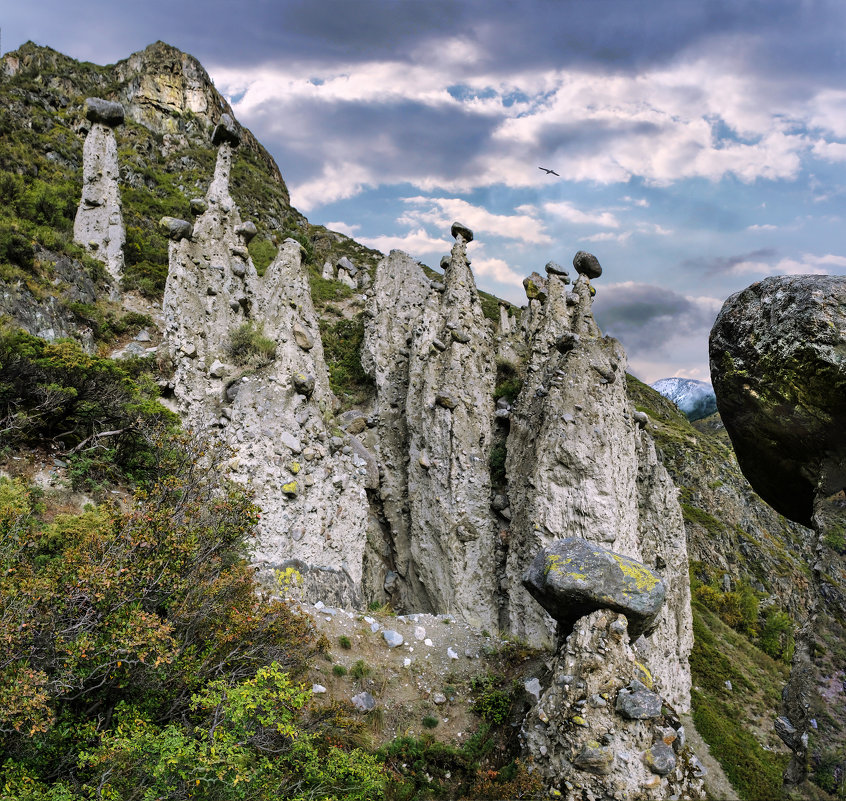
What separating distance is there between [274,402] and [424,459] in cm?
464

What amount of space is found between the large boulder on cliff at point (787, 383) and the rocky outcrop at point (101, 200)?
64.8 ft

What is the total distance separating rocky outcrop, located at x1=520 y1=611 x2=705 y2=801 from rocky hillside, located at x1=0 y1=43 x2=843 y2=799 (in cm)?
3

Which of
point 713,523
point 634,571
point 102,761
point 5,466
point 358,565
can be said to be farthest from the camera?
point 713,523

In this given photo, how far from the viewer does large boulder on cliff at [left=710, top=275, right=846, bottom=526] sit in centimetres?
500

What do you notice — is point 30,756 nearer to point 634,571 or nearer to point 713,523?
point 634,571

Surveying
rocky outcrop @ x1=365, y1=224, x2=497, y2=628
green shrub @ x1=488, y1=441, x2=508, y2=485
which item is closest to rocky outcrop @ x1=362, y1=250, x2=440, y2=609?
rocky outcrop @ x1=365, y1=224, x2=497, y2=628

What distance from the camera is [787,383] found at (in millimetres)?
5250

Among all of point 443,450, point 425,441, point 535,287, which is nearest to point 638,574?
point 443,450

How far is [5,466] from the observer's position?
8.90 m

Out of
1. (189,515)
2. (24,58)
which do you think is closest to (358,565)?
(189,515)

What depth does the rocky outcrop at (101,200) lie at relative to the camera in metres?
19.0

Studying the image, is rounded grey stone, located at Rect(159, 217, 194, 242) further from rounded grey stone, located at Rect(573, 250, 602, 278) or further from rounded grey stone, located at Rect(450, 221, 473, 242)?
rounded grey stone, located at Rect(573, 250, 602, 278)

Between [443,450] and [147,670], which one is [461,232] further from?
[147,670]

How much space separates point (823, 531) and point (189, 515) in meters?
7.95
